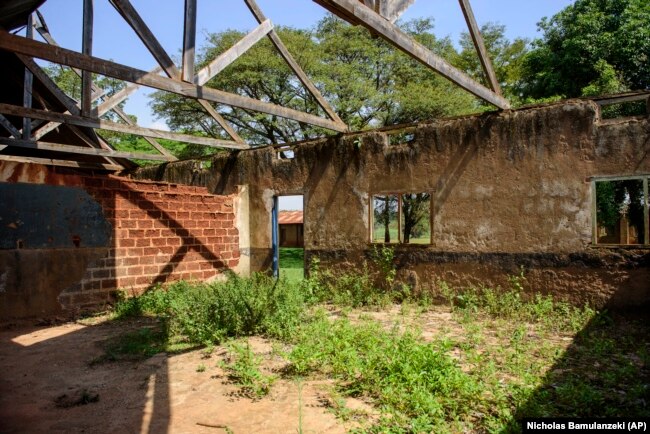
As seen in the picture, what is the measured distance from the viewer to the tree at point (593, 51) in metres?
12.8

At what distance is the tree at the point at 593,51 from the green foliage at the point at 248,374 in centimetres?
1297

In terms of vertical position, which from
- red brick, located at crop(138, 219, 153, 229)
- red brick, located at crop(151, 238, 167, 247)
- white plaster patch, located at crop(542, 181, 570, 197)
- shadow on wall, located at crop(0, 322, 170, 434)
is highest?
white plaster patch, located at crop(542, 181, 570, 197)

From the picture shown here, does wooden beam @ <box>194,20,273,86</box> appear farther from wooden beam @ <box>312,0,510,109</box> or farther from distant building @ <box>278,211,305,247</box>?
distant building @ <box>278,211,305,247</box>

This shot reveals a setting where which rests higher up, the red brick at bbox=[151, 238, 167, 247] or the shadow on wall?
the red brick at bbox=[151, 238, 167, 247]

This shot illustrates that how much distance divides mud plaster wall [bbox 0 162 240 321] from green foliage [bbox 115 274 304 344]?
35.7 inches

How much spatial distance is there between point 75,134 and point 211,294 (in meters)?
7.08

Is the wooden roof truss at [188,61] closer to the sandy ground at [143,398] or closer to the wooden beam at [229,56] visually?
the wooden beam at [229,56]

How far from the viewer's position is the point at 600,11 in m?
13.8

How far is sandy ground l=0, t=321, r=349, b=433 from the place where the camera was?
315cm

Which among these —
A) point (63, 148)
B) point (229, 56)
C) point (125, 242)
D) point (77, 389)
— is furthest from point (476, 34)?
point (63, 148)

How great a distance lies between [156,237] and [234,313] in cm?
325

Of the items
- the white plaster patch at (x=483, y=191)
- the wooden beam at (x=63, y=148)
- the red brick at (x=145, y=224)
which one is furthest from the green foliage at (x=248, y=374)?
the wooden beam at (x=63, y=148)

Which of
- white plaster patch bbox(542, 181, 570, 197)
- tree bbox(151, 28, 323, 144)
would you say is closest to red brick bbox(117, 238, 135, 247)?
white plaster patch bbox(542, 181, 570, 197)

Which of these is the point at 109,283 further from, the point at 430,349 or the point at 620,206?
the point at 620,206
